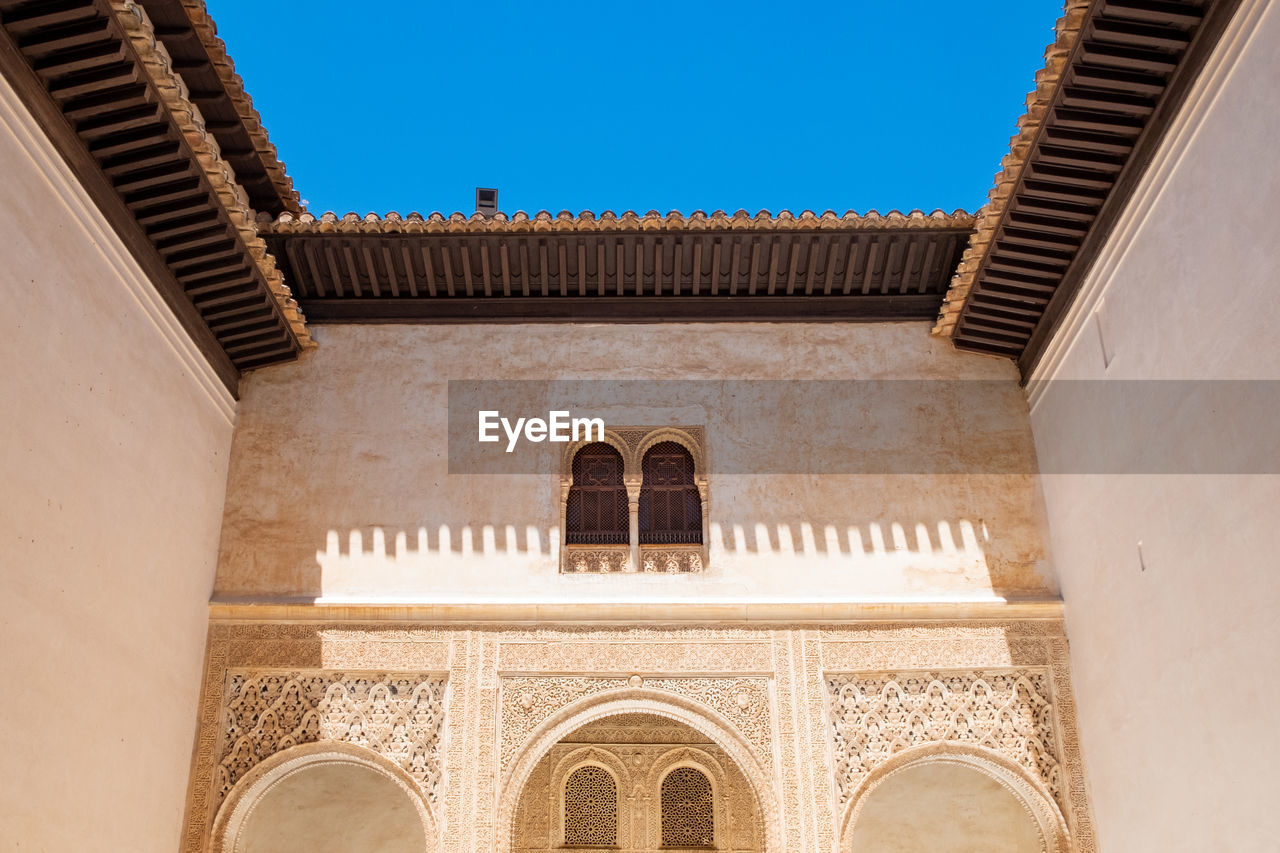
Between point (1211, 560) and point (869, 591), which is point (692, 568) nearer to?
point (869, 591)

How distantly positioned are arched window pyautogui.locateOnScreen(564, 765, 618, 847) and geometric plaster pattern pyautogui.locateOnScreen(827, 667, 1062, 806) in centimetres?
272

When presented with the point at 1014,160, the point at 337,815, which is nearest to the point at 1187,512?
the point at 1014,160

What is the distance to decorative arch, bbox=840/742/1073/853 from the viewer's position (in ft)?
23.0

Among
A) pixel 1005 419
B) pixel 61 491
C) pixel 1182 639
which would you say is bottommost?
pixel 1182 639

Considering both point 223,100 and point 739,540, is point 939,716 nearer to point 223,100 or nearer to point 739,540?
point 739,540

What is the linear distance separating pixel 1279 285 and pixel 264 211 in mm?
6002

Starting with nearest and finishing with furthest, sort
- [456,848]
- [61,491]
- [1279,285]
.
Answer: [1279,285], [61,491], [456,848]

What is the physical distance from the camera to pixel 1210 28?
209 inches

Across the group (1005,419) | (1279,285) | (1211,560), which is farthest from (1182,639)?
(1005,419)

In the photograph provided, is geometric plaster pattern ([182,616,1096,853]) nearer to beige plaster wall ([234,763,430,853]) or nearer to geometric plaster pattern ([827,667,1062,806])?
geometric plaster pattern ([827,667,1062,806])

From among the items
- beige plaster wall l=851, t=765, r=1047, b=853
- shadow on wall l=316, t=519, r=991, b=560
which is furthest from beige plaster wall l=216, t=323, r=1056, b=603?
beige plaster wall l=851, t=765, r=1047, b=853

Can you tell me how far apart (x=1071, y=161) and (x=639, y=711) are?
387cm

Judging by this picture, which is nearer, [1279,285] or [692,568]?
[1279,285]

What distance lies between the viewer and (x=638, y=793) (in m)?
9.35
